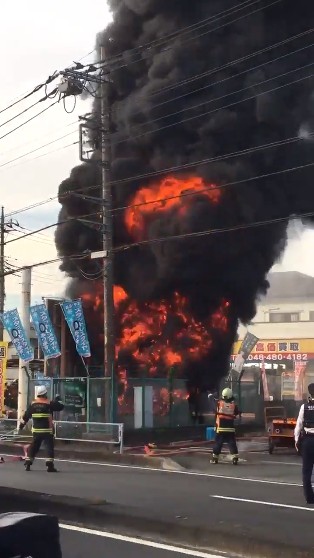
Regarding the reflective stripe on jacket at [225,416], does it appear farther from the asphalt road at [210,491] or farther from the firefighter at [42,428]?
the firefighter at [42,428]

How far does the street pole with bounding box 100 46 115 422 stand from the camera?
63.7 ft

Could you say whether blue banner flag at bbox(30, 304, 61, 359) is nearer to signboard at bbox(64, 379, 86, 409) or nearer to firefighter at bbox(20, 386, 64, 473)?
signboard at bbox(64, 379, 86, 409)

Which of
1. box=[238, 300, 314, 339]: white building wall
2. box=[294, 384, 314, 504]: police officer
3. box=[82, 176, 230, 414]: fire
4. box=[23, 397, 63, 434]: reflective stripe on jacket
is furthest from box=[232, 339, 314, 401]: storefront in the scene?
box=[294, 384, 314, 504]: police officer

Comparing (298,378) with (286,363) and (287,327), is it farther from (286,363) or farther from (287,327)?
(287,327)

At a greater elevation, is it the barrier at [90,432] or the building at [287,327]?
the building at [287,327]

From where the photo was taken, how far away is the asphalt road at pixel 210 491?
7.70m

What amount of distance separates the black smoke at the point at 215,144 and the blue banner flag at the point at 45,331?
4957 mm

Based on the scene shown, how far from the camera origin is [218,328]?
88.1 ft

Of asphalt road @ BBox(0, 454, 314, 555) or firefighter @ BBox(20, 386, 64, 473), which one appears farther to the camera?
firefighter @ BBox(20, 386, 64, 473)

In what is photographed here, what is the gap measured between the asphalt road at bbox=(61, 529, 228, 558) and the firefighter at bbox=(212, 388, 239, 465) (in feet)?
24.6

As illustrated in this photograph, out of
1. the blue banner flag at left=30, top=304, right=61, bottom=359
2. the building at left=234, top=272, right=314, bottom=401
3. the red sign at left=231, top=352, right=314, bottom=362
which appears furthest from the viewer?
the red sign at left=231, top=352, right=314, bottom=362

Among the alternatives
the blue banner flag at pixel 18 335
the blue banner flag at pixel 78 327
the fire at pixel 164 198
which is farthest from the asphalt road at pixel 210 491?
the fire at pixel 164 198

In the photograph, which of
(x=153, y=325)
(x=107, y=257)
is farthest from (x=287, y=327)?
(x=107, y=257)

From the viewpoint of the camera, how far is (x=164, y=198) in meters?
25.5
